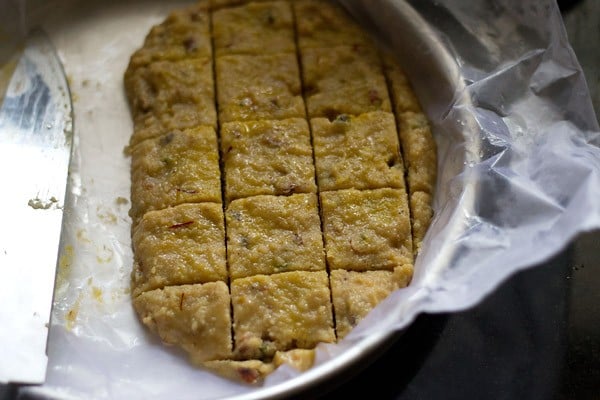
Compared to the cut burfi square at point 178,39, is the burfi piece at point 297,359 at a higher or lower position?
lower

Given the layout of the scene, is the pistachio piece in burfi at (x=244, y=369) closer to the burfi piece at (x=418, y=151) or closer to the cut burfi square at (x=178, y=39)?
the burfi piece at (x=418, y=151)

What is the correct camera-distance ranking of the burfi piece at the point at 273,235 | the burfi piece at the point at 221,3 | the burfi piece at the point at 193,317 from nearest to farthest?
the burfi piece at the point at 193,317 → the burfi piece at the point at 273,235 → the burfi piece at the point at 221,3

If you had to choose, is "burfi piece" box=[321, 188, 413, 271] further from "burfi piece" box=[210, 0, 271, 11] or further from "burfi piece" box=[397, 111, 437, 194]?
"burfi piece" box=[210, 0, 271, 11]

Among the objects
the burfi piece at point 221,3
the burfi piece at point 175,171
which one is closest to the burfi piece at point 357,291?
the burfi piece at point 175,171

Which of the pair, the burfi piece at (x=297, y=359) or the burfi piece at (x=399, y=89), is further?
the burfi piece at (x=399, y=89)

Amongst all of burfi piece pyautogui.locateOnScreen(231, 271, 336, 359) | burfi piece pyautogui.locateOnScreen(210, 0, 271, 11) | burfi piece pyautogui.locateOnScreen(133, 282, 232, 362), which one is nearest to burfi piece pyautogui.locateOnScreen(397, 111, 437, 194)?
burfi piece pyautogui.locateOnScreen(231, 271, 336, 359)

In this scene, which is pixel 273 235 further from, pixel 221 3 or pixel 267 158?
pixel 221 3

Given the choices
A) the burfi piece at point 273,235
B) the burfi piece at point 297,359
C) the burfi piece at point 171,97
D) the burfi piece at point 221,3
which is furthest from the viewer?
the burfi piece at point 221,3
